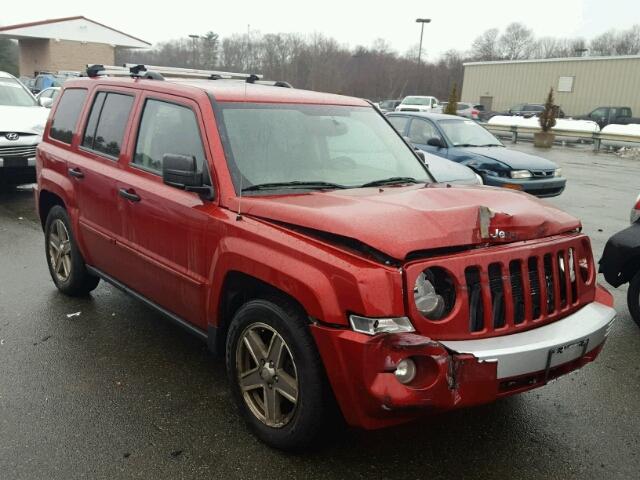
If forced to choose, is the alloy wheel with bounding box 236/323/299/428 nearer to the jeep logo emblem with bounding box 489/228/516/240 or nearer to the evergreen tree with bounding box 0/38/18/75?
the jeep logo emblem with bounding box 489/228/516/240

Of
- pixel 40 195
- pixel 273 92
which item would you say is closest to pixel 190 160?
pixel 273 92

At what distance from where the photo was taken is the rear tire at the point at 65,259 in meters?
5.13

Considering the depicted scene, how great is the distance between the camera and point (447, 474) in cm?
302

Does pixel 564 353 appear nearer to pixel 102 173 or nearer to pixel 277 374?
pixel 277 374

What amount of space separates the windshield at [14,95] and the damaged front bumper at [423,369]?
10911mm

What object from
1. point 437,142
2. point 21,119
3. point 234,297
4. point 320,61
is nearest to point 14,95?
point 21,119

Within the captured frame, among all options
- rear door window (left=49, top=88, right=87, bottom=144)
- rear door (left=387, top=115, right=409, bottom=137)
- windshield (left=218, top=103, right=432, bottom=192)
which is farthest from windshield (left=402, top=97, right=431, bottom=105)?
windshield (left=218, top=103, right=432, bottom=192)

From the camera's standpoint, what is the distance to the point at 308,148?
3.85m

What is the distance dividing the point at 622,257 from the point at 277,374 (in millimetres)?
3288

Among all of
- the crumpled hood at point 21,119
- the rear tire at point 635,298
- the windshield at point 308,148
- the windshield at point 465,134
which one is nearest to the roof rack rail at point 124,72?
the windshield at point 308,148

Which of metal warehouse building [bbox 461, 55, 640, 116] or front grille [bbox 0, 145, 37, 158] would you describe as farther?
metal warehouse building [bbox 461, 55, 640, 116]

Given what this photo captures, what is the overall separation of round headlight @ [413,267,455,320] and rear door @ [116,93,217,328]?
4.17 ft

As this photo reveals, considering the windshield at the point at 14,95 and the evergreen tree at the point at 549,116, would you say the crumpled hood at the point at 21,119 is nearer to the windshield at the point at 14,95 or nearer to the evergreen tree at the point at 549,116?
the windshield at the point at 14,95

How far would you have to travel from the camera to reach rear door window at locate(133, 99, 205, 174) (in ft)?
12.2
